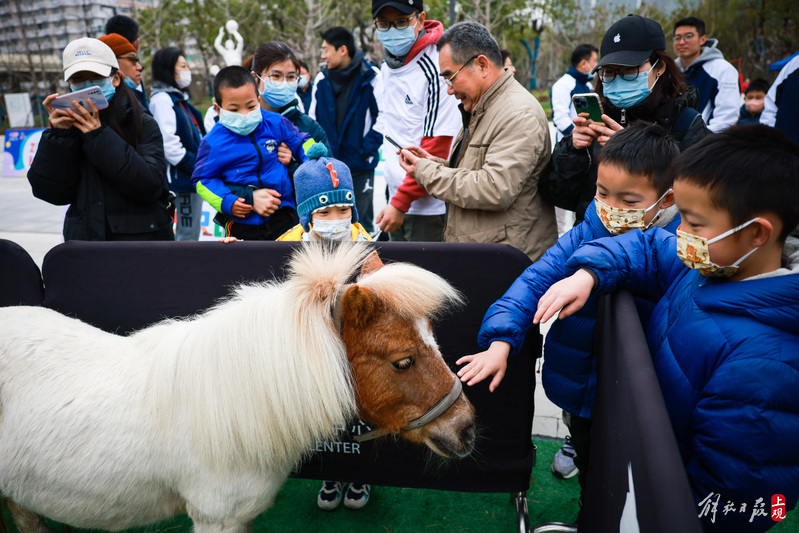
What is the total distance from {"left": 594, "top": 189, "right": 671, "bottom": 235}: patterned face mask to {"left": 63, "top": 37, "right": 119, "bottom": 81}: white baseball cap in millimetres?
2952

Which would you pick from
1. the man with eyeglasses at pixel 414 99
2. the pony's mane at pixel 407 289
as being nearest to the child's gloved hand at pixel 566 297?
the pony's mane at pixel 407 289

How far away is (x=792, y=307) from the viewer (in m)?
1.25

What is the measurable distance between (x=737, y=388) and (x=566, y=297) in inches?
20.0

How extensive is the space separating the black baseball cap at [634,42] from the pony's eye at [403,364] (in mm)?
1878

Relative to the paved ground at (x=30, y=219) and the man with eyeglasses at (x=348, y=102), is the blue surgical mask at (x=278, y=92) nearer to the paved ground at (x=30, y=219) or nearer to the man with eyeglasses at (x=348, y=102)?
the man with eyeglasses at (x=348, y=102)

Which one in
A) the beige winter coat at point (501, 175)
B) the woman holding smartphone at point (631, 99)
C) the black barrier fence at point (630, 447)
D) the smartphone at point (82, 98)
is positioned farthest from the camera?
the smartphone at point (82, 98)

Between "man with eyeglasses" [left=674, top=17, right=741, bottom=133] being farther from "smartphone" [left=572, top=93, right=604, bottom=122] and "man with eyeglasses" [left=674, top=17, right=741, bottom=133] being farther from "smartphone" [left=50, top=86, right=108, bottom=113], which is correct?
"smartphone" [left=50, top=86, right=108, bottom=113]

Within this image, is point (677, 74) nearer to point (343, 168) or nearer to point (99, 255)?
point (343, 168)

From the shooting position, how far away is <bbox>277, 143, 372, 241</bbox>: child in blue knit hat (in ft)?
8.90

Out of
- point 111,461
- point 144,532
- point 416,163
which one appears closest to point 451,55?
point 416,163

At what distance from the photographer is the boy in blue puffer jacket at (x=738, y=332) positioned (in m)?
1.23

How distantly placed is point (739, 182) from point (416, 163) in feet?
6.12

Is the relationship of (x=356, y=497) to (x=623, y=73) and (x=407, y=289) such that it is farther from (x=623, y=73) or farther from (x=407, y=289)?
(x=623, y=73)

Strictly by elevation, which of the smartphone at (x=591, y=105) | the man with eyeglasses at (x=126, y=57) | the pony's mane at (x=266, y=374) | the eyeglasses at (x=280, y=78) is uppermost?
the man with eyeglasses at (x=126, y=57)
